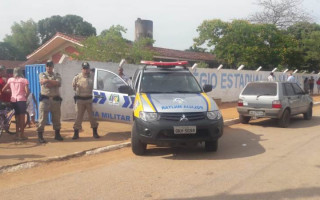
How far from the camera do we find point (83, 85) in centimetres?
789

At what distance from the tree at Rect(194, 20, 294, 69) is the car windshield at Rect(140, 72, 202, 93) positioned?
1833cm

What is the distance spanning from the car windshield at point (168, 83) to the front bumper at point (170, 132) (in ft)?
4.08

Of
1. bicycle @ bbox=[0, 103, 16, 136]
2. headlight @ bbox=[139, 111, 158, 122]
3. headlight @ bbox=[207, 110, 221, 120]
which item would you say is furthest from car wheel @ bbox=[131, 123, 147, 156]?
bicycle @ bbox=[0, 103, 16, 136]

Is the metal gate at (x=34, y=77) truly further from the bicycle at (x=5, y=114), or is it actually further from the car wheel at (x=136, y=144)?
the car wheel at (x=136, y=144)

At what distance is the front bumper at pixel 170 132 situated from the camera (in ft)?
20.4

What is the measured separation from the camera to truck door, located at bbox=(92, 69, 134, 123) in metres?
8.20

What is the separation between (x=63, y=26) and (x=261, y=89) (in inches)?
1897

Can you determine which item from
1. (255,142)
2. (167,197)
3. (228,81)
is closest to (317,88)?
(228,81)

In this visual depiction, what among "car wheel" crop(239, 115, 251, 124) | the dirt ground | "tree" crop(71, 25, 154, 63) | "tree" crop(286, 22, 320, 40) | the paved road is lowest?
the paved road

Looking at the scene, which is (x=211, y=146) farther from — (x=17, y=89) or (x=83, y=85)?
(x=17, y=89)

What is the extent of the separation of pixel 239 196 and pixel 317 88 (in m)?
28.5

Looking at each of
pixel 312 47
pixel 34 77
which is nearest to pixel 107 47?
pixel 34 77

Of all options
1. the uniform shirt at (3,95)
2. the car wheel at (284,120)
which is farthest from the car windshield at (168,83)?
the car wheel at (284,120)

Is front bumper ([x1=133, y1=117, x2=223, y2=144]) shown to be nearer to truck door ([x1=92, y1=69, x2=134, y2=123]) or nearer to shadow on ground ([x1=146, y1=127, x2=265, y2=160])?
shadow on ground ([x1=146, y1=127, x2=265, y2=160])
